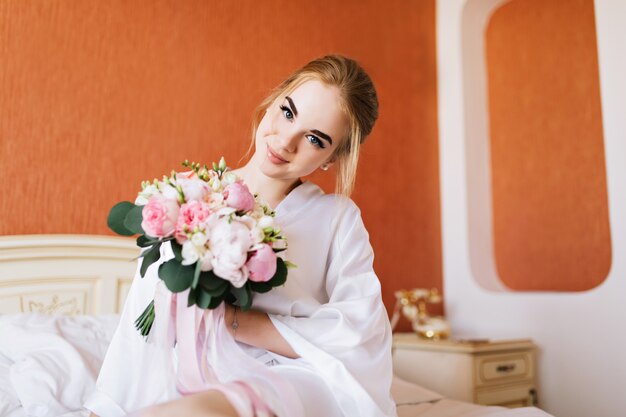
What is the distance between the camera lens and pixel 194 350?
117 centimetres

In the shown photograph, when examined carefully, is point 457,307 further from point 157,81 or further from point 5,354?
point 5,354

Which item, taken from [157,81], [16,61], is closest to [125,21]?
[157,81]

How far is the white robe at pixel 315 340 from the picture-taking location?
3.86 ft

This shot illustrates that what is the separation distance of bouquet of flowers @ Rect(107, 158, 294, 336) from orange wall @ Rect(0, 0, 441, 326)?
1.13m

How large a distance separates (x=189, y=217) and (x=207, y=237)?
0.06 meters

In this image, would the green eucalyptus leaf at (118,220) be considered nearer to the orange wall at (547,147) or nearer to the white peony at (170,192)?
the white peony at (170,192)

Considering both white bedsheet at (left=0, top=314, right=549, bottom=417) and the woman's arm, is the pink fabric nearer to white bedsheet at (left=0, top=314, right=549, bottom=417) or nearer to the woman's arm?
the woman's arm

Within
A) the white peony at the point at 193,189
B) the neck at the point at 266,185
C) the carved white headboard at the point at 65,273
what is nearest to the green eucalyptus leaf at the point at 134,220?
the white peony at the point at 193,189

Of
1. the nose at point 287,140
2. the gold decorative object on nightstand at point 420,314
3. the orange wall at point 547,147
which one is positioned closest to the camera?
the nose at point 287,140

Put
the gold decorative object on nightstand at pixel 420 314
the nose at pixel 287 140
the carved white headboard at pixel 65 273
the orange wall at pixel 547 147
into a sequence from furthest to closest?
1. the orange wall at pixel 547 147
2. the gold decorative object on nightstand at pixel 420 314
3. the carved white headboard at pixel 65 273
4. the nose at pixel 287 140

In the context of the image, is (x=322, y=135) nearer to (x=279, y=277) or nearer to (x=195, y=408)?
(x=279, y=277)

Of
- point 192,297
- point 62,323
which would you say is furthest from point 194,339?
point 62,323

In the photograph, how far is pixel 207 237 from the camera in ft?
3.44

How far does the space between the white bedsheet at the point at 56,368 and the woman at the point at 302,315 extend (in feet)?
1.31
